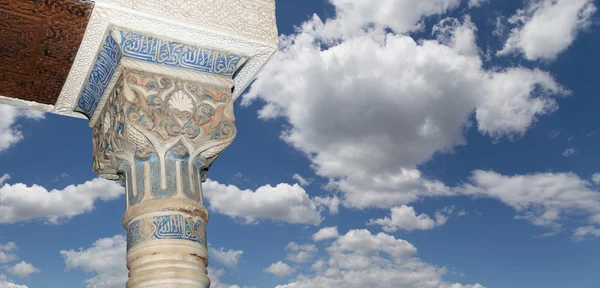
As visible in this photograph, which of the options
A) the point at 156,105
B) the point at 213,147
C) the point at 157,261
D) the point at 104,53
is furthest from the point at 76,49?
the point at 157,261

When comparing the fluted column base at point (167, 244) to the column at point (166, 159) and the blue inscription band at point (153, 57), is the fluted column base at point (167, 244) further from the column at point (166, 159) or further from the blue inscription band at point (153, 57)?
the blue inscription band at point (153, 57)

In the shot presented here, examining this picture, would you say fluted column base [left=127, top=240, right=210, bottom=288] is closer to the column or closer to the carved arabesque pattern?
the column

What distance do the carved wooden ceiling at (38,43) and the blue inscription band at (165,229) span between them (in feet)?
3.39

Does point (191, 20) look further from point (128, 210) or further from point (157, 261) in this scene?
point (157, 261)

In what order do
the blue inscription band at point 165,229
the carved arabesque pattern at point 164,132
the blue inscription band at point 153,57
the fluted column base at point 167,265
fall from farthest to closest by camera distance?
the blue inscription band at point 153,57 → the carved arabesque pattern at point 164,132 → the blue inscription band at point 165,229 → the fluted column base at point 167,265

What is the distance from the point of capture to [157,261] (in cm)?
272

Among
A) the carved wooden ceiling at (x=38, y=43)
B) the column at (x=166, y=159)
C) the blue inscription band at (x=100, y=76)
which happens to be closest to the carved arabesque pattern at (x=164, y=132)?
the column at (x=166, y=159)

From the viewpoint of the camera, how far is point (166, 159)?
298cm

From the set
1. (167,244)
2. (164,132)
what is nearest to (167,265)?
(167,244)

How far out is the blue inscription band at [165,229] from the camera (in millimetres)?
2785

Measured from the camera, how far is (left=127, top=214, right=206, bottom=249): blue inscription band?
2785 millimetres

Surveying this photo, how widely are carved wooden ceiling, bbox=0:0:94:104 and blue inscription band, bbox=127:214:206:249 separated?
1.03m

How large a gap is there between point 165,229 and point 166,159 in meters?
0.37

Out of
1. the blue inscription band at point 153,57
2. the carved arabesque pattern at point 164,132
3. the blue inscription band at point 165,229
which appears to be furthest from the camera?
the blue inscription band at point 153,57
